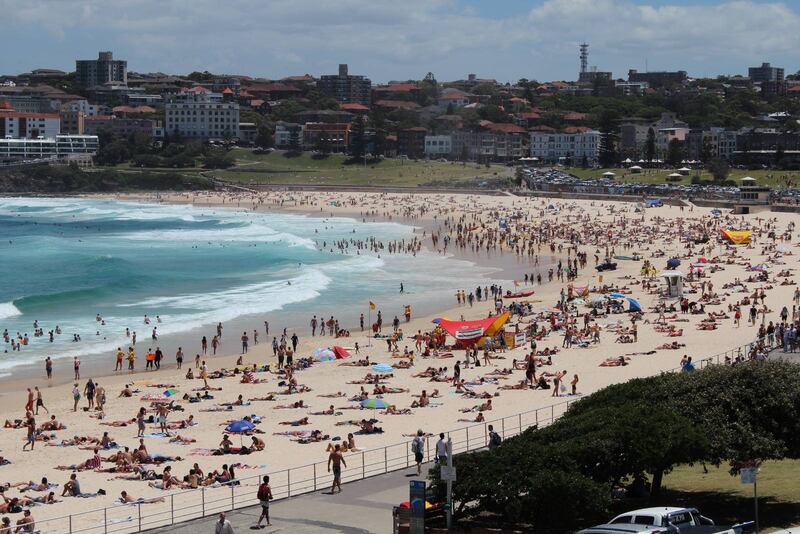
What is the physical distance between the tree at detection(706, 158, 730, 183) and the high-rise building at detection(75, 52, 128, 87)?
122 meters

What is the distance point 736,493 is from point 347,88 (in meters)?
167

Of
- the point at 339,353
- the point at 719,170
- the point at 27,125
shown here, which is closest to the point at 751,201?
the point at 719,170

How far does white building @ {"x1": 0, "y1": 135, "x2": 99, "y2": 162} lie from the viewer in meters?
134

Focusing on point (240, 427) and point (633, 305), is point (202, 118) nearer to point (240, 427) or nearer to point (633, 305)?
point (633, 305)

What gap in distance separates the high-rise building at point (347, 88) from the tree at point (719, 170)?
88.8 meters

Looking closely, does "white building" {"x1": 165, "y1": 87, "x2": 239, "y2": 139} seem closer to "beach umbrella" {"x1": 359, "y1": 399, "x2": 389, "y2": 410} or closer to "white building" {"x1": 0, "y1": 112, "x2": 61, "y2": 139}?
"white building" {"x1": 0, "y1": 112, "x2": 61, "y2": 139}

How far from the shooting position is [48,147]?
135 m

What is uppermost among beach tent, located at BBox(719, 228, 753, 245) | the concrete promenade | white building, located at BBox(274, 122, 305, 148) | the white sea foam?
white building, located at BBox(274, 122, 305, 148)

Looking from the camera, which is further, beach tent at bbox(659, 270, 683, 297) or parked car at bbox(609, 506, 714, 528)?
beach tent at bbox(659, 270, 683, 297)

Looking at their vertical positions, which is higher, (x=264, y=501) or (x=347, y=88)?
(x=347, y=88)

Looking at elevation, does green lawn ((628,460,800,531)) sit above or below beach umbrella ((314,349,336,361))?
above

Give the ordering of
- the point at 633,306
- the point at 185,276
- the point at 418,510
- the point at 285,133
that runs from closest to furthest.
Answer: the point at 418,510 < the point at 633,306 < the point at 185,276 < the point at 285,133

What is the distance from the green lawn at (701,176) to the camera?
87588mm

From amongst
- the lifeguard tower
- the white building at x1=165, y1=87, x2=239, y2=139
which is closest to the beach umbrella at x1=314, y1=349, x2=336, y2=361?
the lifeguard tower
